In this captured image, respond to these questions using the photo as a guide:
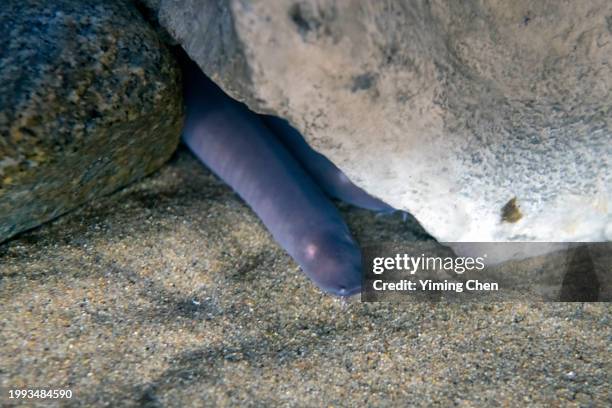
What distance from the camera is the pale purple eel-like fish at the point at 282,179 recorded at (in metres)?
2.17

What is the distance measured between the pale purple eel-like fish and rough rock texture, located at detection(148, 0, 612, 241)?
348 millimetres

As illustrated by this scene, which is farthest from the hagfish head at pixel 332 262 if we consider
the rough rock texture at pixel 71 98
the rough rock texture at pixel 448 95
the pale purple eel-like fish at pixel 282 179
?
the rough rock texture at pixel 71 98

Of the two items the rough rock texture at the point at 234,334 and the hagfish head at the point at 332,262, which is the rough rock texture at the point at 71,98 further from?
the hagfish head at the point at 332,262

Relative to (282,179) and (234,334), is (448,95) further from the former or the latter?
(234,334)

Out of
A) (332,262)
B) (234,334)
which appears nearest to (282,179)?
(332,262)

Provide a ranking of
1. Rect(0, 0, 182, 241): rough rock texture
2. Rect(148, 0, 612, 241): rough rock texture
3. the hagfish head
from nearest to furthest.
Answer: Rect(148, 0, 612, 241): rough rock texture, Rect(0, 0, 182, 241): rough rock texture, the hagfish head

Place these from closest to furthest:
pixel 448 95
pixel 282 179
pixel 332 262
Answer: pixel 448 95
pixel 332 262
pixel 282 179

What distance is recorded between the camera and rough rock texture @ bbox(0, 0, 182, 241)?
5.89 feet

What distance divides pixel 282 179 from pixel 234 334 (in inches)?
32.2

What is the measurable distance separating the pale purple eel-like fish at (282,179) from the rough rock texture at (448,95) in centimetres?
35

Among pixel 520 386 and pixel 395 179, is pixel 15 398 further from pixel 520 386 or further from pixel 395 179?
pixel 520 386

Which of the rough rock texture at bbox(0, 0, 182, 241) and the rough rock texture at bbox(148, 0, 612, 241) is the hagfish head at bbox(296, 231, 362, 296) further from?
the rough rock texture at bbox(0, 0, 182, 241)

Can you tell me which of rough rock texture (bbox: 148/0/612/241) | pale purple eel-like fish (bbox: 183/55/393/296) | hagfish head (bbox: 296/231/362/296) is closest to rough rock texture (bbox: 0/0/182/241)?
rough rock texture (bbox: 148/0/612/241)

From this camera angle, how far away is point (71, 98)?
1883mm
